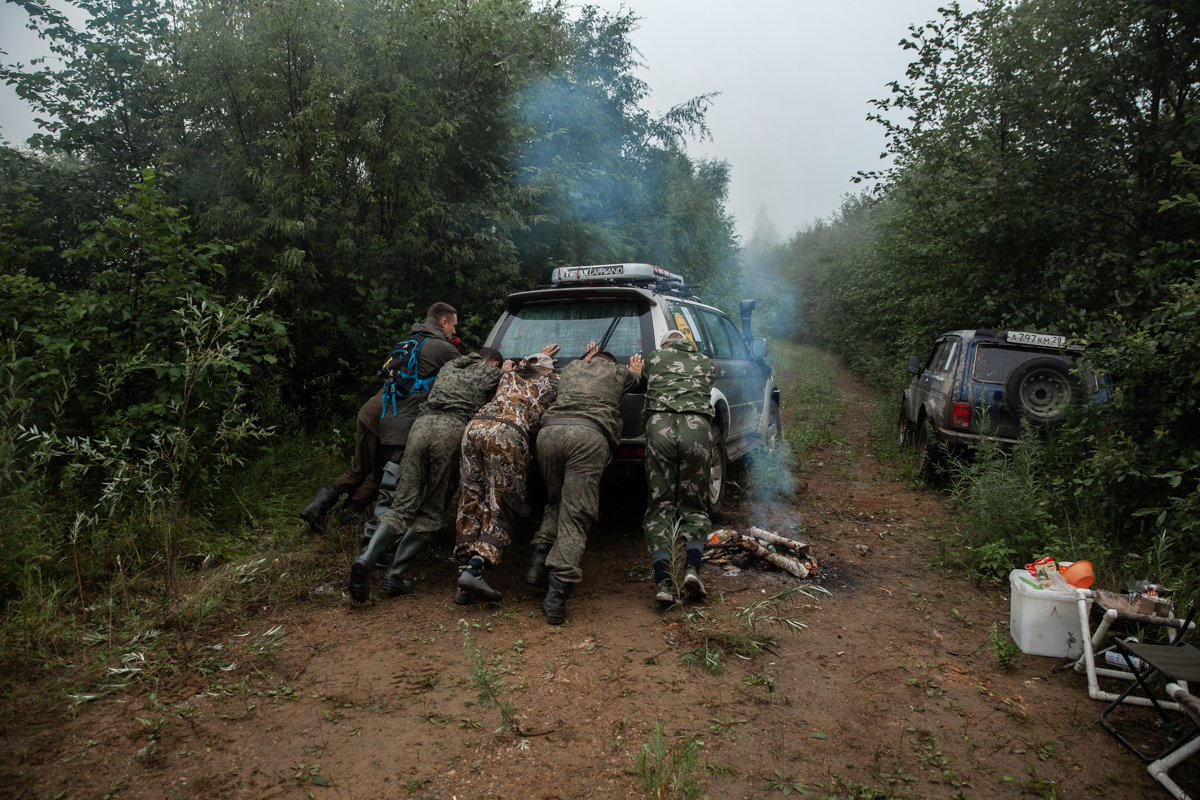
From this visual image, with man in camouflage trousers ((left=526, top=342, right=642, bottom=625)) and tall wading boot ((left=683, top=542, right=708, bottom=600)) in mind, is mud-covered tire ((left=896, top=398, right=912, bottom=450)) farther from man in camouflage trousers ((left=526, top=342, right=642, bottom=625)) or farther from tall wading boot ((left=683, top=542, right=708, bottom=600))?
man in camouflage trousers ((left=526, top=342, right=642, bottom=625))

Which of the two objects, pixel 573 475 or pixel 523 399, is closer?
pixel 573 475

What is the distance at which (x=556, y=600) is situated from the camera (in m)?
4.03

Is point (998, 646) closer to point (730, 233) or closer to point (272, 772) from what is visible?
point (272, 772)

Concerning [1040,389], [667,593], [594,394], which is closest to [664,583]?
[667,593]

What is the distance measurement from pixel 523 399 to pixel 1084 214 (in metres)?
7.38

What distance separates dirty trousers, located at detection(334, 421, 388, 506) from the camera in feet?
17.1

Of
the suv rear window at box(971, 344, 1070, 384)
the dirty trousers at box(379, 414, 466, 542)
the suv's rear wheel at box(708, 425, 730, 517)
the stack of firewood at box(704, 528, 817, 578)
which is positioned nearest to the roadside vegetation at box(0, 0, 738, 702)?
the dirty trousers at box(379, 414, 466, 542)

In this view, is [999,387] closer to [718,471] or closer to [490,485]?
[718,471]

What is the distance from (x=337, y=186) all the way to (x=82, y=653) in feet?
16.2

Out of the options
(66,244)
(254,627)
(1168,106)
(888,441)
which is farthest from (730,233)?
(254,627)

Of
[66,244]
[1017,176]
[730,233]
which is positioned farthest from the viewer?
→ [730,233]

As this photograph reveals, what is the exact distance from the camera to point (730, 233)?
2041cm

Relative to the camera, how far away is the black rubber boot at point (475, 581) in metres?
4.06

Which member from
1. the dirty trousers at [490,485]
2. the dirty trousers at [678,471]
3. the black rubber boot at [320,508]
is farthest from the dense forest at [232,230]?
the dirty trousers at [678,471]
